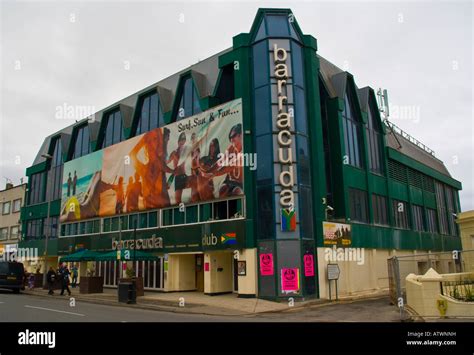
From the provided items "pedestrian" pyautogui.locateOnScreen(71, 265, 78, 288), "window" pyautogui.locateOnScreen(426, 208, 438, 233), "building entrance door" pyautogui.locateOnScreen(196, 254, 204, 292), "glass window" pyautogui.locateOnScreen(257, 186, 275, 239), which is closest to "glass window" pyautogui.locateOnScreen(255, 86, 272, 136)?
"glass window" pyautogui.locateOnScreen(257, 186, 275, 239)

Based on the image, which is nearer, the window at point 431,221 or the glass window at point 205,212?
the glass window at point 205,212

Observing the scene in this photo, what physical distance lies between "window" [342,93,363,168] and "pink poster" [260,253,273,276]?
34.7ft

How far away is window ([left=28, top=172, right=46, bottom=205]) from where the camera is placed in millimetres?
47438

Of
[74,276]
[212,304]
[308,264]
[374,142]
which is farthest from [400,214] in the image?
[74,276]

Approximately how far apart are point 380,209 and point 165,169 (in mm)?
17100

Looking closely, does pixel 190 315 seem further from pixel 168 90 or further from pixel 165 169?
pixel 168 90

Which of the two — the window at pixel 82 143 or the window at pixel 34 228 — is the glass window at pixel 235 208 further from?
the window at pixel 34 228

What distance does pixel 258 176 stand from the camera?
2470 centimetres

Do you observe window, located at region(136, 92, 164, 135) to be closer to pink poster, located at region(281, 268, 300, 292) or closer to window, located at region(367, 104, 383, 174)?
pink poster, located at region(281, 268, 300, 292)

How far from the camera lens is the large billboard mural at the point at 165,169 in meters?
26.2

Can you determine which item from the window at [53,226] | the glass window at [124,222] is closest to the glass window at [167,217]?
the glass window at [124,222]

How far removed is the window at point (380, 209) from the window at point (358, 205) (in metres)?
1.49
